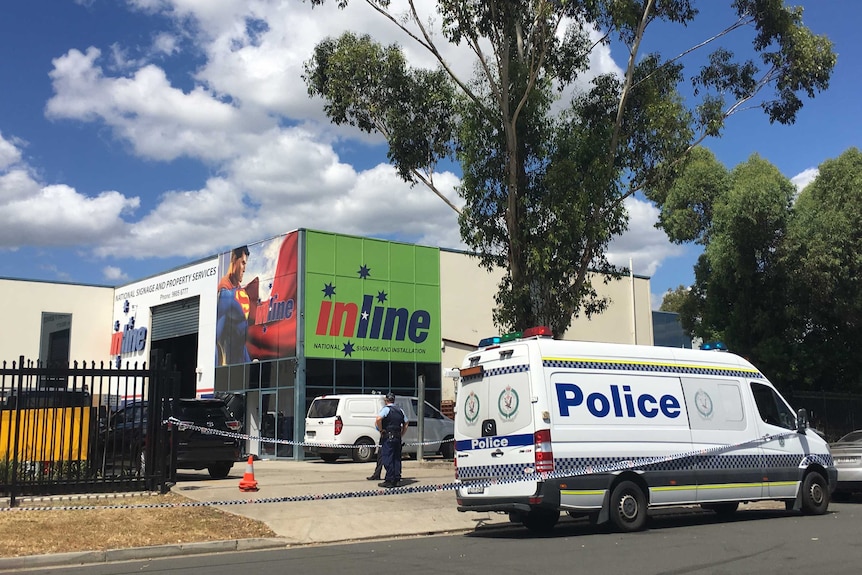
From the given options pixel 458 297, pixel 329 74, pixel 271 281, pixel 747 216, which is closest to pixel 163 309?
pixel 271 281

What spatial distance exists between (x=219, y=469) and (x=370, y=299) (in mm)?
12373

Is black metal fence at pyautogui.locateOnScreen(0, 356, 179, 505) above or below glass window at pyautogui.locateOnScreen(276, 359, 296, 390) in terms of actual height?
below

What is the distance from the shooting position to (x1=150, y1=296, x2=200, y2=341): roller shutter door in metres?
33.5

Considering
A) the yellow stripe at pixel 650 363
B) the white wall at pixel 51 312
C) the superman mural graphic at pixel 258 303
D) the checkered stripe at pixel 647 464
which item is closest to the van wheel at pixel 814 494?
the checkered stripe at pixel 647 464

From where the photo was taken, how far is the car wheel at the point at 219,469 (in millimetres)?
17250

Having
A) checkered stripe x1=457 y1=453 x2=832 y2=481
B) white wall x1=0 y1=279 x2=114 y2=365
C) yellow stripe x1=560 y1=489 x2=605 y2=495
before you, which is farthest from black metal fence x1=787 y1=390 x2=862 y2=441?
white wall x1=0 y1=279 x2=114 y2=365

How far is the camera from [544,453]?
416 inches

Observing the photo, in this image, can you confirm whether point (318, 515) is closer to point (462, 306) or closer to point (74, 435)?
point (74, 435)

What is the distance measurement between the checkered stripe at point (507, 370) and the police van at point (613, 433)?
19mm

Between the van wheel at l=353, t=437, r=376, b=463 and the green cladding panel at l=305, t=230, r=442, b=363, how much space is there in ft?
16.3

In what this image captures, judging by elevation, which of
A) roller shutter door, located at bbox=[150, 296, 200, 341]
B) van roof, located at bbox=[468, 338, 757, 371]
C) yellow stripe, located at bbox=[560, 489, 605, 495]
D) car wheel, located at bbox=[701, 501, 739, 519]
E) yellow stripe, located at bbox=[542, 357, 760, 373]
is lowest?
car wheel, located at bbox=[701, 501, 739, 519]

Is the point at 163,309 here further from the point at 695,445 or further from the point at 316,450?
the point at 695,445

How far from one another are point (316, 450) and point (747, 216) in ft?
50.3

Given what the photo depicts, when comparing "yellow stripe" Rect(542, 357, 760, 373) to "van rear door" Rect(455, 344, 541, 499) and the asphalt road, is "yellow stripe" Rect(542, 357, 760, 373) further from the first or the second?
the asphalt road
